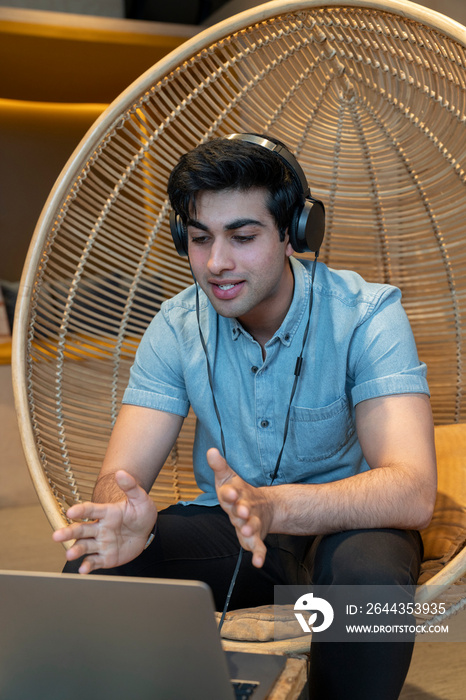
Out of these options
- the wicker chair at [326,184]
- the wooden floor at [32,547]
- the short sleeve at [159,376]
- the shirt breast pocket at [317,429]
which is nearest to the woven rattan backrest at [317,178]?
the wicker chair at [326,184]

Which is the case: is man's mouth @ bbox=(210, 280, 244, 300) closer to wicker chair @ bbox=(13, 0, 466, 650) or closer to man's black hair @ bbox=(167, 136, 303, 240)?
man's black hair @ bbox=(167, 136, 303, 240)

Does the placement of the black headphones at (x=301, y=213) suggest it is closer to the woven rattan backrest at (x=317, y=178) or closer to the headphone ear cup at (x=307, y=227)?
the headphone ear cup at (x=307, y=227)

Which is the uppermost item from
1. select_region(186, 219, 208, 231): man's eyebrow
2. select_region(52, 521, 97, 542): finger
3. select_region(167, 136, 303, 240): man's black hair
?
select_region(167, 136, 303, 240): man's black hair

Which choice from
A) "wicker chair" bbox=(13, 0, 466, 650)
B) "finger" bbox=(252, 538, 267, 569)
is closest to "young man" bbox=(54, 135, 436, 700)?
"finger" bbox=(252, 538, 267, 569)

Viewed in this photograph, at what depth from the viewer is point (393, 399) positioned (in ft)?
3.79

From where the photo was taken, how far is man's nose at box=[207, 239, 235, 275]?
119 cm

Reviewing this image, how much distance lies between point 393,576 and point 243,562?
12.3 inches

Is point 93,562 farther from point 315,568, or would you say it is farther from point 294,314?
point 294,314

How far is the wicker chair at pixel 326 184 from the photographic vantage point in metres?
1.41

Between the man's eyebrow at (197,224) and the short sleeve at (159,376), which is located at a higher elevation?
the man's eyebrow at (197,224)

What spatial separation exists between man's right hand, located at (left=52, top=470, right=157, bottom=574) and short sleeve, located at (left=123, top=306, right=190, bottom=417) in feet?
1.02

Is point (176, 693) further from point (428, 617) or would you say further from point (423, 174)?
point (423, 174)

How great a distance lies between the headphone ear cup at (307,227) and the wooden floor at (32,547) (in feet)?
2.88

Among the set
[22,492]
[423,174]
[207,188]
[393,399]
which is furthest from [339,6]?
[22,492]
